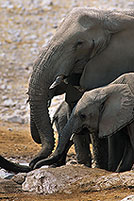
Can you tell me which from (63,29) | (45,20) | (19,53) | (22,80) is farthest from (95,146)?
(45,20)

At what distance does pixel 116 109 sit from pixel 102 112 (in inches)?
5.1

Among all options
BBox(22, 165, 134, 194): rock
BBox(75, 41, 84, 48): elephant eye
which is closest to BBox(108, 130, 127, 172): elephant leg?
BBox(22, 165, 134, 194): rock

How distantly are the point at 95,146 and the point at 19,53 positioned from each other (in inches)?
269

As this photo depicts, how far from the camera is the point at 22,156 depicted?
8.45 m

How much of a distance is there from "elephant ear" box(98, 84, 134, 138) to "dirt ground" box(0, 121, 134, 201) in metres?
0.77

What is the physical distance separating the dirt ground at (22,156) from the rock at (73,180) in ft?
0.29

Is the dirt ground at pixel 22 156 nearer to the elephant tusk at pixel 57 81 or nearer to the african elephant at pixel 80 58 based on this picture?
the african elephant at pixel 80 58

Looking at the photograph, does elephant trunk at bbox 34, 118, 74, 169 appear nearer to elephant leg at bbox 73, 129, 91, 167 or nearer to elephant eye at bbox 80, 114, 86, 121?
elephant eye at bbox 80, 114, 86, 121

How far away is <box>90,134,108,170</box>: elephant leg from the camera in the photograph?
24.5 feet

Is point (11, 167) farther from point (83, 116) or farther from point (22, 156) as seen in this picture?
point (22, 156)

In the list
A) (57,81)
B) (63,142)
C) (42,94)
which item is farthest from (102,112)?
(42,94)

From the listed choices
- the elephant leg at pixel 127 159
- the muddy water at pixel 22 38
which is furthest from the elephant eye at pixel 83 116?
the muddy water at pixel 22 38

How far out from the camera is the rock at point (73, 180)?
233 inches

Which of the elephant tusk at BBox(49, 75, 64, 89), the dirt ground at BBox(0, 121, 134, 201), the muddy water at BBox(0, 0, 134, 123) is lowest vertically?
the muddy water at BBox(0, 0, 134, 123)
